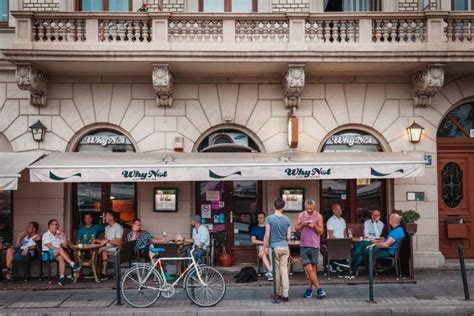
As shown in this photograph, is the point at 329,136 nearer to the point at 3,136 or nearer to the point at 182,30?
the point at 182,30

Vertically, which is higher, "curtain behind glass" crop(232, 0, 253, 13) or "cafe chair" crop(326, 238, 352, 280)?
"curtain behind glass" crop(232, 0, 253, 13)

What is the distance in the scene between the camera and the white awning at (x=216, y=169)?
10547 millimetres

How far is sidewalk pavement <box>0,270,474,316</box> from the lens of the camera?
8.51 meters

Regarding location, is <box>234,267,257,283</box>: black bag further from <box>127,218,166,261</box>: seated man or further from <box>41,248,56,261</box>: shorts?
<box>41,248,56,261</box>: shorts

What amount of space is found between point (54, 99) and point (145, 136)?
2487 mm

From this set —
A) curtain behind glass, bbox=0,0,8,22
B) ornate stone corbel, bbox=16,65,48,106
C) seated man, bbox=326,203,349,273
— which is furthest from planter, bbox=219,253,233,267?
curtain behind glass, bbox=0,0,8,22

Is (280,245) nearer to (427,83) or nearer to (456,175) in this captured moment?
(427,83)

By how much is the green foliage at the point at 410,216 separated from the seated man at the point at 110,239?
690cm

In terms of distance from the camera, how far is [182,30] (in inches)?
472

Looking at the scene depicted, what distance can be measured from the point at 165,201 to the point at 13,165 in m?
3.64

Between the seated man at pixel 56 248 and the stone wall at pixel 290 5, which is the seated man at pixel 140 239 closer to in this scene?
the seated man at pixel 56 248

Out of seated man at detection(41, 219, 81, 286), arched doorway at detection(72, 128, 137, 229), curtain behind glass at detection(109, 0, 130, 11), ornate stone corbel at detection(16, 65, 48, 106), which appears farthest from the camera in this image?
curtain behind glass at detection(109, 0, 130, 11)

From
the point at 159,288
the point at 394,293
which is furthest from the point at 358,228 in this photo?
the point at 159,288

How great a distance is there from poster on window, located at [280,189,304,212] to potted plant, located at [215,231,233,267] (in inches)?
71.3
